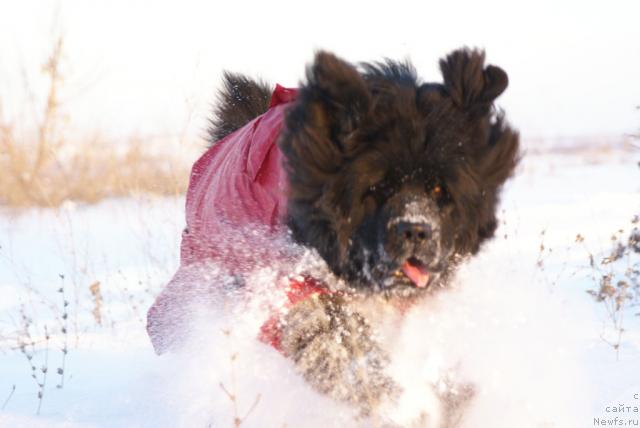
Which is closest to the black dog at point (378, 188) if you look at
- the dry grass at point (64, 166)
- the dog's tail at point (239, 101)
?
the dog's tail at point (239, 101)

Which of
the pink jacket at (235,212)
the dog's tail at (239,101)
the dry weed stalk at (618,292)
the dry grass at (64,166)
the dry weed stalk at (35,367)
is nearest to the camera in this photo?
the pink jacket at (235,212)

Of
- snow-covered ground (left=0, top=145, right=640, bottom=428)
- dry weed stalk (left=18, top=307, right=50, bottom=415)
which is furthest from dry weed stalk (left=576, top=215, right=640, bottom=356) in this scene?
dry weed stalk (left=18, top=307, right=50, bottom=415)

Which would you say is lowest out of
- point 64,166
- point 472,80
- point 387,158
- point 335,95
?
point 64,166

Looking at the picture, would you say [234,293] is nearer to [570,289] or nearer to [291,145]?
[291,145]

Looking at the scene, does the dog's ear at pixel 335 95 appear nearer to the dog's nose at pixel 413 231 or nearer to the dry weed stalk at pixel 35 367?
the dog's nose at pixel 413 231

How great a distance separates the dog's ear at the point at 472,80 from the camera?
158 inches

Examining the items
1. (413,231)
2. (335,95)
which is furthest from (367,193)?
(335,95)

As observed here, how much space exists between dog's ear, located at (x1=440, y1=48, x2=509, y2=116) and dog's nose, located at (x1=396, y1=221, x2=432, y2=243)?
2.39 feet

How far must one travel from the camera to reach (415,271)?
13.3 ft

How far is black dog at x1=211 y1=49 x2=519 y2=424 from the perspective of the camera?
3.81m

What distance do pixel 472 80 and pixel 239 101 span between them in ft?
7.73

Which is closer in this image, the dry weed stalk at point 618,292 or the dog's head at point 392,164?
the dog's head at point 392,164

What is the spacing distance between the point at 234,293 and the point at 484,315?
5.11ft

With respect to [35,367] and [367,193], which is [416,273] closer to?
[367,193]
